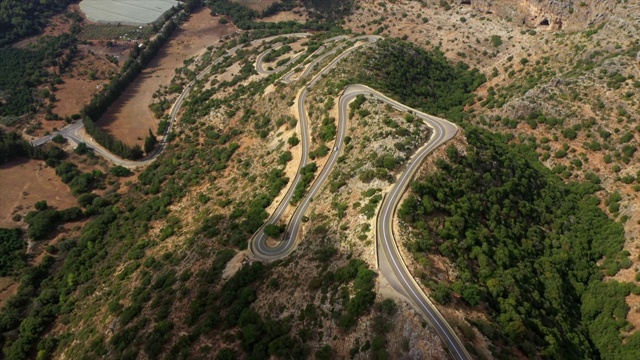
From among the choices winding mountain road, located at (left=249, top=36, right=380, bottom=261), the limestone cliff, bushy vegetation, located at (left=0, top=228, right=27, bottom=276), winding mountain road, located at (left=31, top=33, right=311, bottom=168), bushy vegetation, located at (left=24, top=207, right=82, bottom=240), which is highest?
the limestone cliff

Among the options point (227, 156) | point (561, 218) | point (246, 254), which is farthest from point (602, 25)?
point (246, 254)

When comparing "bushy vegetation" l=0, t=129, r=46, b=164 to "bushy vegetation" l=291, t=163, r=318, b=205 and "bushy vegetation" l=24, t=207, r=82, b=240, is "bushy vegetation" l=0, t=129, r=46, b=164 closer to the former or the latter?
"bushy vegetation" l=24, t=207, r=82, b=240

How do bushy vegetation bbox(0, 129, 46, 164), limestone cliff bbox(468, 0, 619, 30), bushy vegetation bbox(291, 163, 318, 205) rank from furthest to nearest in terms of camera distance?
limestone cliff bbox(468, 0, 619, 30) → bushy vegetation bbox(0, 129, 46, 164) → bushy vegetation bbox(291, 163, 318, 205)

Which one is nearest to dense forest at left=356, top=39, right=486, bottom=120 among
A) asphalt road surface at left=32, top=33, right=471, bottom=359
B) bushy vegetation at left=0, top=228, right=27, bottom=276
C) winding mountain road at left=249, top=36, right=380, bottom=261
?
asphalt road surface at left=32, top=33, right=471, bottom=359

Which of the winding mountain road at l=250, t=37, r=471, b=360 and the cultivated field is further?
the cultivated field

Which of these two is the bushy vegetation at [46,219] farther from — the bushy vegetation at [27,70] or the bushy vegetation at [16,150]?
the bushy vegetation at [27,70]

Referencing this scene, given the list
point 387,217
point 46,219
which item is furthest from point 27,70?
point 387,217

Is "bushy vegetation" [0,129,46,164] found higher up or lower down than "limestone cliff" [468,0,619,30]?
lower down

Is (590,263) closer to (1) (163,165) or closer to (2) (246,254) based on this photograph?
(2) (246,254)
